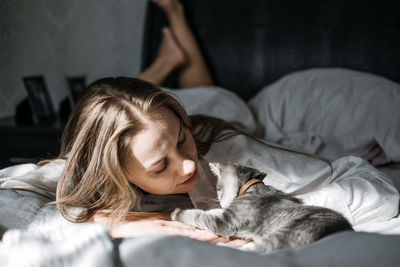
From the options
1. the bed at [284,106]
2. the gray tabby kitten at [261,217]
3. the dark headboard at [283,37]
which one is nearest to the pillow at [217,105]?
the bed at [284,106]

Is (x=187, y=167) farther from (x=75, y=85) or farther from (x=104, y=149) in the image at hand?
(x=75, y=85)

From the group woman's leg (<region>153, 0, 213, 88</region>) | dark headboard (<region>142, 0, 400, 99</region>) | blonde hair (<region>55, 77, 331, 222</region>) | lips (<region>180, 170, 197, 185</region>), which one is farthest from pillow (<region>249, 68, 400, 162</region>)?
blonde hair (<region>55, 77, 331, 222</region>)

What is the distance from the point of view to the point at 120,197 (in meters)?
0.83

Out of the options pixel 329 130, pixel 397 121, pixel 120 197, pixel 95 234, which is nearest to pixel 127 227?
pixel 120 197

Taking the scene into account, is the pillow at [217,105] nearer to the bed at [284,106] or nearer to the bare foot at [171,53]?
the bed at [284,106]

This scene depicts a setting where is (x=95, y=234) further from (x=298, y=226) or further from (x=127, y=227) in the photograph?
(x=298, y=226)

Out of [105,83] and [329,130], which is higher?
[105,83]

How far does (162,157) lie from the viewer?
79 cm

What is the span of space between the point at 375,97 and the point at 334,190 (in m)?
0.59

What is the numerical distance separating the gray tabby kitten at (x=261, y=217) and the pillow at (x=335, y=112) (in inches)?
20.2

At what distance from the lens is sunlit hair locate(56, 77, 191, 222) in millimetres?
797

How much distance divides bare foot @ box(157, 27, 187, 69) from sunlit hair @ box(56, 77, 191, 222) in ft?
2.93

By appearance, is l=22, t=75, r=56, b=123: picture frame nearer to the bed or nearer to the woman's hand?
the bed

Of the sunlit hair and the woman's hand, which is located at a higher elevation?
the sunlit hair
